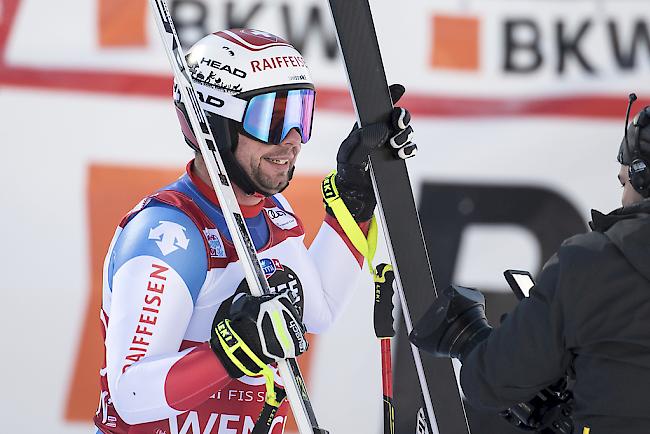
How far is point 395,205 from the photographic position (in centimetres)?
229

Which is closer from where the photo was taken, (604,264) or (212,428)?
Answer: (604,264)

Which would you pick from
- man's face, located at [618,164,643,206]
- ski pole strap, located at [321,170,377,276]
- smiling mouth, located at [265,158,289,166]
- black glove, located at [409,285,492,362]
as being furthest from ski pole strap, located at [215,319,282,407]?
man's face, located at [618,164,643,206]

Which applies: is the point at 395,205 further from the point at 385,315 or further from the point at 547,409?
the point at 547,409

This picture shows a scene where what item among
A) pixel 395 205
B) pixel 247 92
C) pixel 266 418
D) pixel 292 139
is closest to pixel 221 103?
pixel 247 92

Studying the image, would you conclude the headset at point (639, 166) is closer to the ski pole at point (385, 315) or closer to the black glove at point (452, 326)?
the black glove at point (452, 326)

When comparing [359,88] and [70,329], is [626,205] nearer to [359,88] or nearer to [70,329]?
[359,88]

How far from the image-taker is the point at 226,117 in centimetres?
221

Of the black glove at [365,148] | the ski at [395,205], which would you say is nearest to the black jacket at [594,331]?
the ski at [395,205]

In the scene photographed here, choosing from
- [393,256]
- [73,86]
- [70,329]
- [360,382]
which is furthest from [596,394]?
[73,86]

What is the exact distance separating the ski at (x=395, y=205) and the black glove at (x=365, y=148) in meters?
0.02

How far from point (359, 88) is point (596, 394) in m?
0.78

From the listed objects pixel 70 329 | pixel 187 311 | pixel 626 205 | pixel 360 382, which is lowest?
pixel 360 382

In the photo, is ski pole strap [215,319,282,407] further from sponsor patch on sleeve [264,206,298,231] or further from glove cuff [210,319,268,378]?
sponsor patch on sleeve [264,206,298,231]

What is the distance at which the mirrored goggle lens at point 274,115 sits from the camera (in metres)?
2.20
